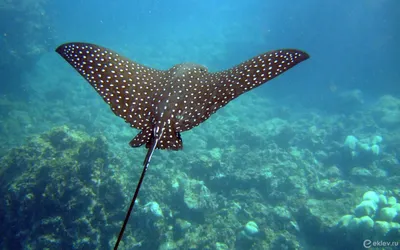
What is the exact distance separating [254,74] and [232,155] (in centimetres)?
1025

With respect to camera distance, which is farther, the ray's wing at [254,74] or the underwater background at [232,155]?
the underwater background at [232,155]

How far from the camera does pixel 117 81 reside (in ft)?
14.3

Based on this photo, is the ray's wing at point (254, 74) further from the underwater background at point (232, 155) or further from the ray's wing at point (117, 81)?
the underwater background at point (232, 155)

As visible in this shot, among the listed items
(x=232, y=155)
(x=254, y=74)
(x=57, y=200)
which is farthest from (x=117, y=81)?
(x=232, y=155)

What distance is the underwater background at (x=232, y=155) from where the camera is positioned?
25.8ft

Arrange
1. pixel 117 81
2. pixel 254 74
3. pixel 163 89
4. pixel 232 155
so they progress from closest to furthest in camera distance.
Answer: pixel 254 74 → pixel 117 81 → pixel 163 89 → pixel 232 155

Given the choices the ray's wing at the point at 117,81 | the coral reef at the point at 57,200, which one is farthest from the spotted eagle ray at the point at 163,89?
the coral reef at the point at 57,200

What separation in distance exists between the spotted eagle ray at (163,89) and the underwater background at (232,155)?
16.5 ft

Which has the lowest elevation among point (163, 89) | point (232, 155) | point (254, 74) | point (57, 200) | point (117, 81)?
point (57, 200)

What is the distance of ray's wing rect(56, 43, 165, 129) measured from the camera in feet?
13.4

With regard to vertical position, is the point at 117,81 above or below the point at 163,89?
below

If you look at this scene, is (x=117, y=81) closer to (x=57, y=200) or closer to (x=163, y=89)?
(x=163, y=89)

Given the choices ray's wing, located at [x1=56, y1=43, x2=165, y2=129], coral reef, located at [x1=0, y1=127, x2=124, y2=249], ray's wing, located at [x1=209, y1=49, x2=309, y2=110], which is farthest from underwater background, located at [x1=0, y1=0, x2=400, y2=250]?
ray's wing, located at [x1=209, y1=49, x2=309, y2=110]

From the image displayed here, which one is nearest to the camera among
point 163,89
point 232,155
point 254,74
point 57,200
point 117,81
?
point 254,74
